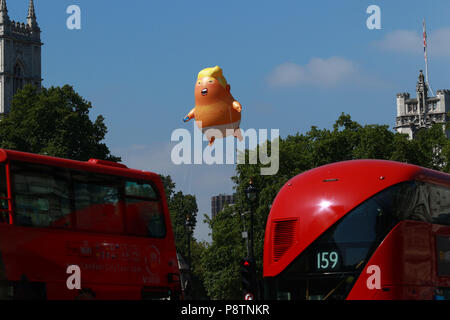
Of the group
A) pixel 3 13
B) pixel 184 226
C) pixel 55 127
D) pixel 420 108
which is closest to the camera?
pixel 55 127

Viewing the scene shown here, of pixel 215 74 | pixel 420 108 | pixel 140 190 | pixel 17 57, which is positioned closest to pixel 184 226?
pixel 17 57

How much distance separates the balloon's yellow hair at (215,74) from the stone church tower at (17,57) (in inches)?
3842

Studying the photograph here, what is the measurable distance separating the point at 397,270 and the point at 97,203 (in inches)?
246

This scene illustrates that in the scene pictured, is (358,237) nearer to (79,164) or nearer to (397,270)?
(397,270)

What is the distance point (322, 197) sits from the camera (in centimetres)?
2102

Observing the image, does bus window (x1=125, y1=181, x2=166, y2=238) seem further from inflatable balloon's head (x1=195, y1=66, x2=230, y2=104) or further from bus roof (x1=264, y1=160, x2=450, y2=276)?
inflatable balloon's head (x1=195, y1=66, x2=230, y2=104)

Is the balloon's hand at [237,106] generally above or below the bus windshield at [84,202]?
above

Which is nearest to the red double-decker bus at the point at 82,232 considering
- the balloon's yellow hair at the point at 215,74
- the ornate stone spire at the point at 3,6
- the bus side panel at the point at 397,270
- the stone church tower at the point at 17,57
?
the bus side panel at the point at 397,270

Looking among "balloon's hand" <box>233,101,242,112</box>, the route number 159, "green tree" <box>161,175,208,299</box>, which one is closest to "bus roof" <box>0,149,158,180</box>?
the route number 159

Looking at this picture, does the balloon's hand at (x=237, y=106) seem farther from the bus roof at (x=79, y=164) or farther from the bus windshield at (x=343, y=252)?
the bus windshield at (x=343, y=252)

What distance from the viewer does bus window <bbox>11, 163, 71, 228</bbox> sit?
18170mm

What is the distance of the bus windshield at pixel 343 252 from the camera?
20.0m
